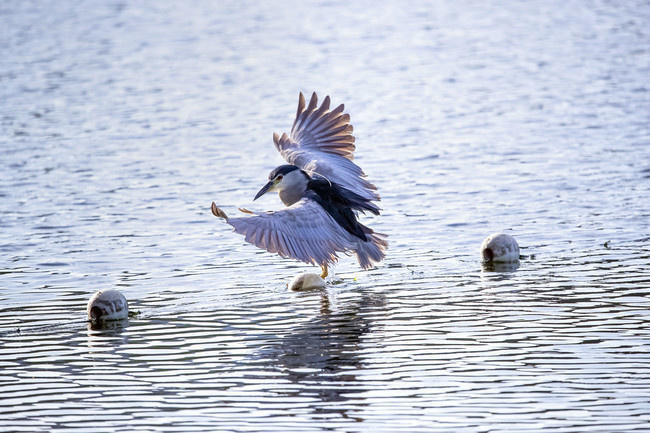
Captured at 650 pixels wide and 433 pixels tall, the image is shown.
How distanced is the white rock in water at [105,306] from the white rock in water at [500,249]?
3421 millimetres

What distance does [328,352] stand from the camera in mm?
8141

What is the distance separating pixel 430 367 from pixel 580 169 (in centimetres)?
760

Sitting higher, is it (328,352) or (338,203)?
(338,203)

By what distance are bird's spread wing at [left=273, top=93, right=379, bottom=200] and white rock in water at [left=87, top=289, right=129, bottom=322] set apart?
9.13ft

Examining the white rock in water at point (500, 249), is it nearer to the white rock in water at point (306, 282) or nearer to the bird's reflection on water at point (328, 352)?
the bird's reflection on water at point (328, 352)

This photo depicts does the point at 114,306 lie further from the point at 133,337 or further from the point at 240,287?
the point at 240,287

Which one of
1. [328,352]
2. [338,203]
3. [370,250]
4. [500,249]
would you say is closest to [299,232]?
[338,203]

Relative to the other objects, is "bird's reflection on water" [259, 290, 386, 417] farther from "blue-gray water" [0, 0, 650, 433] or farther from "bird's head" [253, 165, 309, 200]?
"bird's head" [253, 165, 309, 200]

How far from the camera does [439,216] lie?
12.8m

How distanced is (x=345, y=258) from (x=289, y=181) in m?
1.47

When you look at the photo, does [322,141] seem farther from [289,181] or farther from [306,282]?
[306,282]

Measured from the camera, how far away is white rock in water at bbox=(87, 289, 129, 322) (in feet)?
29.8

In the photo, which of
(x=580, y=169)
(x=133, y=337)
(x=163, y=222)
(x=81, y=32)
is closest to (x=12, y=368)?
(x=133, y=337)

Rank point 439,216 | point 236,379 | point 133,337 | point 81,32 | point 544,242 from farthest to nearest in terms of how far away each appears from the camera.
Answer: point 81,32, point 439,216, point 544,242, point 133,337, point 236,379
